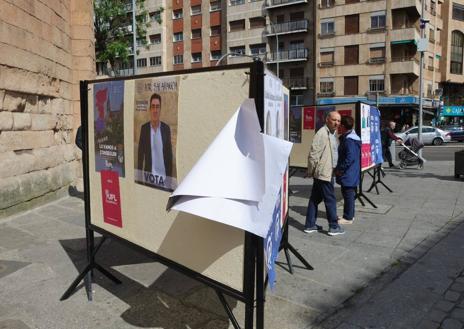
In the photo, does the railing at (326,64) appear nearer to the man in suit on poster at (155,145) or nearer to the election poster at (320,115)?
the election poster at (320,115)

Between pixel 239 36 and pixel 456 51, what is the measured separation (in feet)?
87.0

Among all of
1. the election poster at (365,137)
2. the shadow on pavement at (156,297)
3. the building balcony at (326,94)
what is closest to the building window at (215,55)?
the building balcony at (326,94)

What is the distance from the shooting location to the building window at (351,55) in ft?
144

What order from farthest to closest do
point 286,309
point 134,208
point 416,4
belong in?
point 416,4 → point 286,309 → point 134,208

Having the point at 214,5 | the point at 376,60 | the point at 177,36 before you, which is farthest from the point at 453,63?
the point at 177,36

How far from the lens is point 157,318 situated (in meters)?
3.52

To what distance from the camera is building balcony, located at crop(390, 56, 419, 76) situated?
134 ft

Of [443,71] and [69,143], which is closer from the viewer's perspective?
[69,143]

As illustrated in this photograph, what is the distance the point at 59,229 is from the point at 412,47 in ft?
141

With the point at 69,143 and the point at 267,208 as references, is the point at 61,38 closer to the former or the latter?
the point at 69,143

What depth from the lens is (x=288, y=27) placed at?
47719mm

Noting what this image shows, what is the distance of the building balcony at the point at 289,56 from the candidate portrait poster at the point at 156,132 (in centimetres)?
4563

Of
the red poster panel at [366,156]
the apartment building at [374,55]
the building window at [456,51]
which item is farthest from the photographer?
the building window at [456,51]

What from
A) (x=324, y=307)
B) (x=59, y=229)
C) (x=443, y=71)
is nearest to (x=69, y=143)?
(x=59, y=229)
